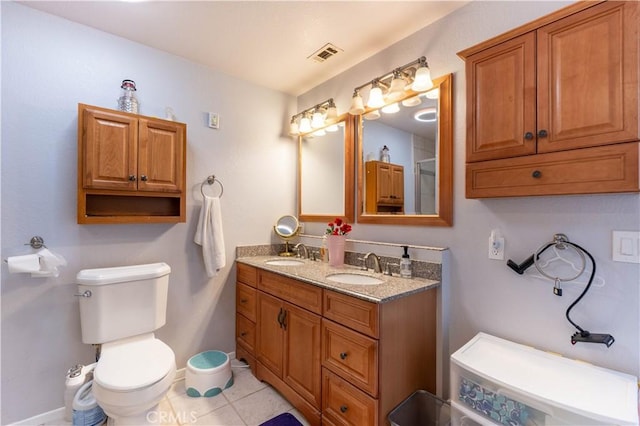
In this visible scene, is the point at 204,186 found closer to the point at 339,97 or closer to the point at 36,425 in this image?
the point at 339,97

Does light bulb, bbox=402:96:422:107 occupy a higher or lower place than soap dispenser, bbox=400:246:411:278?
higher

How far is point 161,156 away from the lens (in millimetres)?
1905

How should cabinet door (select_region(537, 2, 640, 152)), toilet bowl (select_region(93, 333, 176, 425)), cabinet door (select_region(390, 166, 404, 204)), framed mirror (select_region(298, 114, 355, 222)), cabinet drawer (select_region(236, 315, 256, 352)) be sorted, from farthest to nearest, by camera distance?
framed mirror (select_region(298, 114, 355, 222)) → cabinet drawer (select_region(236, 315, 256, 352)) → cabinet door (select_region(390, 166, 404, 204)) → toilet bowl (select_region(93, 333, 176, 425)) → cabinet door (select_region(537, 2, 640, 152))

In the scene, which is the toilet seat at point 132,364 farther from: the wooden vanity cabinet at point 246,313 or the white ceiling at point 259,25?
the white ceiling at point 259,25

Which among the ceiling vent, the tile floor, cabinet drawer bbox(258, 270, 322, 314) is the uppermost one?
the ceiling vent

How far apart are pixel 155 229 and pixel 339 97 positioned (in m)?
1.75

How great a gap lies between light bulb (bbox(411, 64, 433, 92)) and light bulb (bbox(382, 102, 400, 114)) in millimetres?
261

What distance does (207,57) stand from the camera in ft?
7.07

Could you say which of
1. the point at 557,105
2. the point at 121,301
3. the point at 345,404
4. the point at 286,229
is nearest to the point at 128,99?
the point at 121,301

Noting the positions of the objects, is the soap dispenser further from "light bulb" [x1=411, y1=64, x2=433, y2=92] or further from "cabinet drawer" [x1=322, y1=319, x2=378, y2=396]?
"light bulb" [x1=411, y1=64, x2=433, y2=92]

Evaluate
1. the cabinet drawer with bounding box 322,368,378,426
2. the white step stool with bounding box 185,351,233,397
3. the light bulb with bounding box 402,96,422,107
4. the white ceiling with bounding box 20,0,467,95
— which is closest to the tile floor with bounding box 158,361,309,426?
the white step stool with bounding box 185,351,233,397

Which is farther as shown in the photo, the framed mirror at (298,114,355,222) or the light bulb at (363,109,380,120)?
the framed mirror at (298,114,355,222)

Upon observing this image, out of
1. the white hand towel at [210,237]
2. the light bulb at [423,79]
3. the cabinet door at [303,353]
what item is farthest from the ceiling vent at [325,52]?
the cabinet door at [303,353]

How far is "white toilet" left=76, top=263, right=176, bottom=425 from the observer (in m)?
1.34
